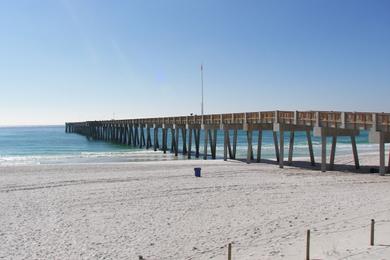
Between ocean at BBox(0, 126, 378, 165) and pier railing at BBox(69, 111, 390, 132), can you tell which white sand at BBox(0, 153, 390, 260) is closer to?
pier railing at BBox(69, 111, 390, 132)

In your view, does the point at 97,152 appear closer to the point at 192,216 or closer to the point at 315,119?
the point at 315,119

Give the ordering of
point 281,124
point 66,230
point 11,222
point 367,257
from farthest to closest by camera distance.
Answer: point 281,124
point 11,222
point 66,230
point 367,257

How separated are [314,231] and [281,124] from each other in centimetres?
1468

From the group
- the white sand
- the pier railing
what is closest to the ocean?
the pier railing

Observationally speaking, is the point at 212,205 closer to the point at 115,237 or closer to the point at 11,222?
the point at 115,237

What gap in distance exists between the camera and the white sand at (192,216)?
920cm

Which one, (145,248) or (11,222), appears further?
(11,222)

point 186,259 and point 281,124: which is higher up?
point 281,124

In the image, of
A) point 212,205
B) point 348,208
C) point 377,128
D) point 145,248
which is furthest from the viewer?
point 377,128

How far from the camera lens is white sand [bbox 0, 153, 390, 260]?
9203mm

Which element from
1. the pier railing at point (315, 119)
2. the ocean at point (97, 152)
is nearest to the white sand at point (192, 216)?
the pier railing at point (315, 119)

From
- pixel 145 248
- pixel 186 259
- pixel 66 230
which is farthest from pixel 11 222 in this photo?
pixel 186 259

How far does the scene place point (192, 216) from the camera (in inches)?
491

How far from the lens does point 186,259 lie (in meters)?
8.69
